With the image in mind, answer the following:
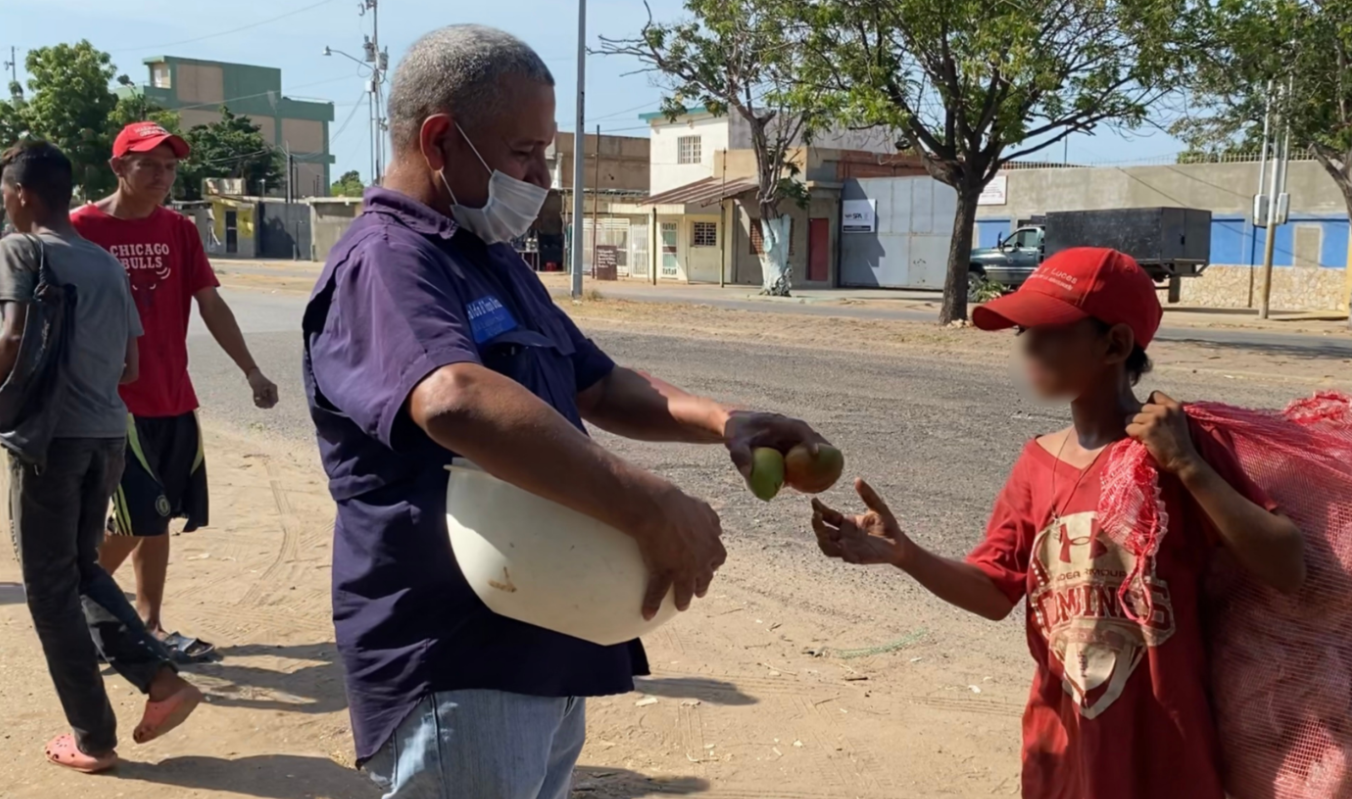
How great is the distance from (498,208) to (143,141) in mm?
3083

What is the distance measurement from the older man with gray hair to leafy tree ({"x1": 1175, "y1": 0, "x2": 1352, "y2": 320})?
16715mm

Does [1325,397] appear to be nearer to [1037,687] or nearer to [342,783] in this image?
[1037,687]

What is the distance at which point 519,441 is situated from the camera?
1.58 m

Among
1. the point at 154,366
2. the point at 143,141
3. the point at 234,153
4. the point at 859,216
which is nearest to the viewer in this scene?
the point at 143,141

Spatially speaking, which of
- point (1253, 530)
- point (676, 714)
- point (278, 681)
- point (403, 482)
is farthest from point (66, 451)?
point (1253, 530)

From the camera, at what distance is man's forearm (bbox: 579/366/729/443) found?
2.34 m

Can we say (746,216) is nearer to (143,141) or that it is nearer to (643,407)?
(143,141)

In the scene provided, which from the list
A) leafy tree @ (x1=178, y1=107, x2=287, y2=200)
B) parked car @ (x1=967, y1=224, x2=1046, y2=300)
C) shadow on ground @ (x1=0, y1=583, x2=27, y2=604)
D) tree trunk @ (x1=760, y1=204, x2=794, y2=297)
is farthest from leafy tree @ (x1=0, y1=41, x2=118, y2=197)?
shadow on ground @ (x1=0, y1=583, x2=27, y2=604)

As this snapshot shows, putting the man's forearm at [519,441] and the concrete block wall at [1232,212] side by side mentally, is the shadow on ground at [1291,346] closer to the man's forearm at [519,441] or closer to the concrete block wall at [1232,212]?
the concrete block wall at [1232,212]

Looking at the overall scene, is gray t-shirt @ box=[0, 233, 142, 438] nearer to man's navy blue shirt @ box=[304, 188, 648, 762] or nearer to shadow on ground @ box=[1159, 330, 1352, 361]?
man's navy blue shirt @ box=[304, 188, 648, 762]

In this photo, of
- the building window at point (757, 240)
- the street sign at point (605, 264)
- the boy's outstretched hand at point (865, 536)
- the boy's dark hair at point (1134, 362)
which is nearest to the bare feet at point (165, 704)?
the boy's outstretched hand at point (865, 536)

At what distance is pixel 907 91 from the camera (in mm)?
18359

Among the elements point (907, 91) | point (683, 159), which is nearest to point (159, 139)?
point (907, 91)

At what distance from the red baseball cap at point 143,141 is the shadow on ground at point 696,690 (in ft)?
8.54
